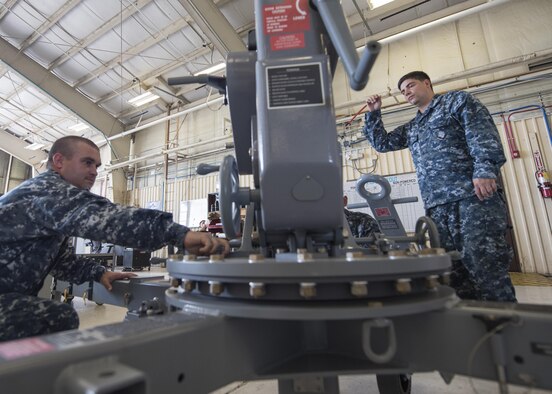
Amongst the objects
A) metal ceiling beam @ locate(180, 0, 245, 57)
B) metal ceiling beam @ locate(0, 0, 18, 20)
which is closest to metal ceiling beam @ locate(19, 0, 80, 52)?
metal ceiling beam @ locate(0, 0, 18, 20)

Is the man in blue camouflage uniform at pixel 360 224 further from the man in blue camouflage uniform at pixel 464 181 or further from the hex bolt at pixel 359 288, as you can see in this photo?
the hex bolt at pixel 359 288

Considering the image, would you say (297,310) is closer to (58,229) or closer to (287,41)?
(287,41)

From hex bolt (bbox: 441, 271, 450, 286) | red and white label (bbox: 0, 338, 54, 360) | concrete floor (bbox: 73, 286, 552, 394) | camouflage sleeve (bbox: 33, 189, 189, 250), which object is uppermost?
camouflage sleeve (bbox: 33, 189, 189, 250)

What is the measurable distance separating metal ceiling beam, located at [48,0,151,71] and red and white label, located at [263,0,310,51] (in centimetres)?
545

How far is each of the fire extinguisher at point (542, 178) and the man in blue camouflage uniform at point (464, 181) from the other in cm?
349

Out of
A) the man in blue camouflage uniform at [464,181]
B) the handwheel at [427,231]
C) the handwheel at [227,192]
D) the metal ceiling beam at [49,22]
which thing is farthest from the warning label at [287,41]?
the metal ceiling beam at [49,22]

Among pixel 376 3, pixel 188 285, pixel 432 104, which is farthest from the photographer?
pixel 376 3

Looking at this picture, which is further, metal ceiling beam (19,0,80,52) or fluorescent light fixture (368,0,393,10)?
metal ceiling beam (19,0,80,52)

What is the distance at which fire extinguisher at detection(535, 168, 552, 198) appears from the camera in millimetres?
3846

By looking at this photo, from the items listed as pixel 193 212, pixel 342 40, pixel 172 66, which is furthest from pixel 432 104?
pixel 193 212

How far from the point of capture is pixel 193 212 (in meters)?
7.34

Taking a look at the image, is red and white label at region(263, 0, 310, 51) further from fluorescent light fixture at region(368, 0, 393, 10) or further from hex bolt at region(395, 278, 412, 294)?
fluorescent light fixture at region(368, 0, 393, 10)

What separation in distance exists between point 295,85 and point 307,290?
1.61 feet

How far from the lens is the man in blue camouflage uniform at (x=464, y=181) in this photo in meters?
1.25
